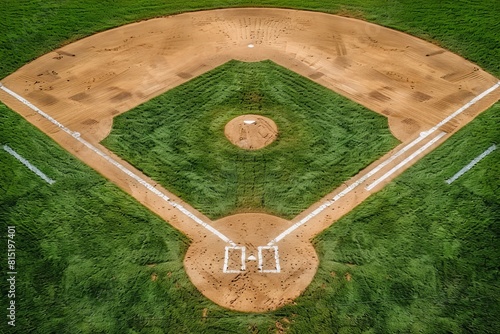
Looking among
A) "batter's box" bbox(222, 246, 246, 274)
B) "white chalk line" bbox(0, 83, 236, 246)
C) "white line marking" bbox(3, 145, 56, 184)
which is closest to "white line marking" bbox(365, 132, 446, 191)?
"batter's box" bbox(222, 246, 246, 274)

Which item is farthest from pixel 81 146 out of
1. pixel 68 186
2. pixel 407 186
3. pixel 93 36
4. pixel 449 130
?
pixel 449 130

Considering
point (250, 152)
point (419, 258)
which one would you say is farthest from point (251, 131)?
point (419, 258)

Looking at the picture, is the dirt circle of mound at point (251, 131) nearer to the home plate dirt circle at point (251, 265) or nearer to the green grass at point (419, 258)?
the home plate dirt circle at point (251, 265)

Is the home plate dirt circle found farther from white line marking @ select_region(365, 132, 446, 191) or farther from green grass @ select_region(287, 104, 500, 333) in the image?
white line marking @ select_region(365, 132, 446, 191)

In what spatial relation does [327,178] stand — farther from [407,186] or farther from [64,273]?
[64,273]

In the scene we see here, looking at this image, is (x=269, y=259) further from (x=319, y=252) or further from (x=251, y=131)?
(x=251, y=131)

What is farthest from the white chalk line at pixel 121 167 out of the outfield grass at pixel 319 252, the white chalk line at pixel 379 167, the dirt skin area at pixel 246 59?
the white chalk line at pixel 379 167
